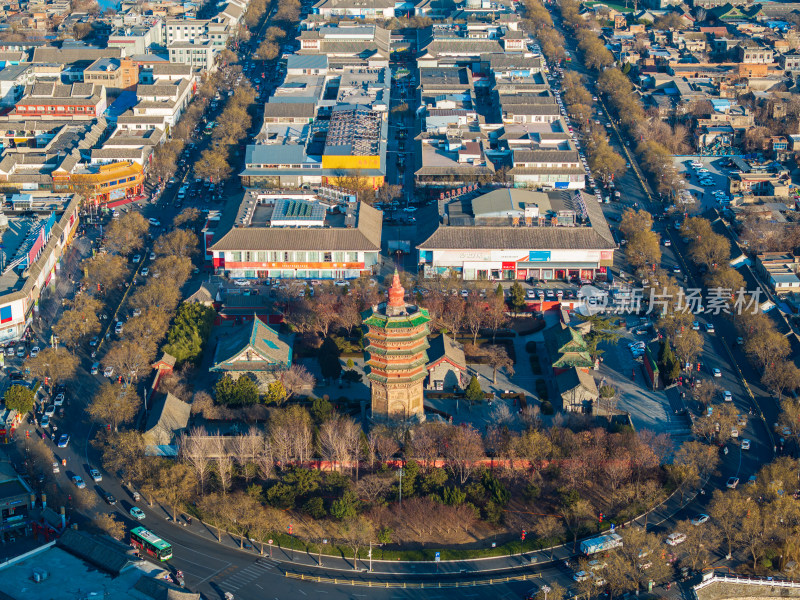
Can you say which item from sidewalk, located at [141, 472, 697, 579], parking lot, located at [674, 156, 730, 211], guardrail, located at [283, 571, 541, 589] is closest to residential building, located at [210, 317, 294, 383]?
sidewalk, located at [141, 472, 697, 579]

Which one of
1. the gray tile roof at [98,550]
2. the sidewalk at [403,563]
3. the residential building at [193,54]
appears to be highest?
the gray tile roof at [98,550]

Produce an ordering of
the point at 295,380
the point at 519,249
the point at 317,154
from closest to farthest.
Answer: the point at 295,380 → the point at 519,249 → the point at 317,154

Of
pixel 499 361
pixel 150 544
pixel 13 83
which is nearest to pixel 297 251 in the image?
pixel 499 361

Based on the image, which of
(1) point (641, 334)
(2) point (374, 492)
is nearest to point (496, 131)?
(1) point (641, 334)

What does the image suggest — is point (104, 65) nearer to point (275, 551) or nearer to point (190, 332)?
point (190, 332)

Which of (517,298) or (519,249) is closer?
(517,298)

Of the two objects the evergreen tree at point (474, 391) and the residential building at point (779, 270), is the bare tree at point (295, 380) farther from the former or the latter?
the residential building at point (779, 270)

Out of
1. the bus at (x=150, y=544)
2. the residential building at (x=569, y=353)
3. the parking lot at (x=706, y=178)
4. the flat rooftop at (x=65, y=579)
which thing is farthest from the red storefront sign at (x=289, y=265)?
the flat rooftop at (x=65, y=579)
